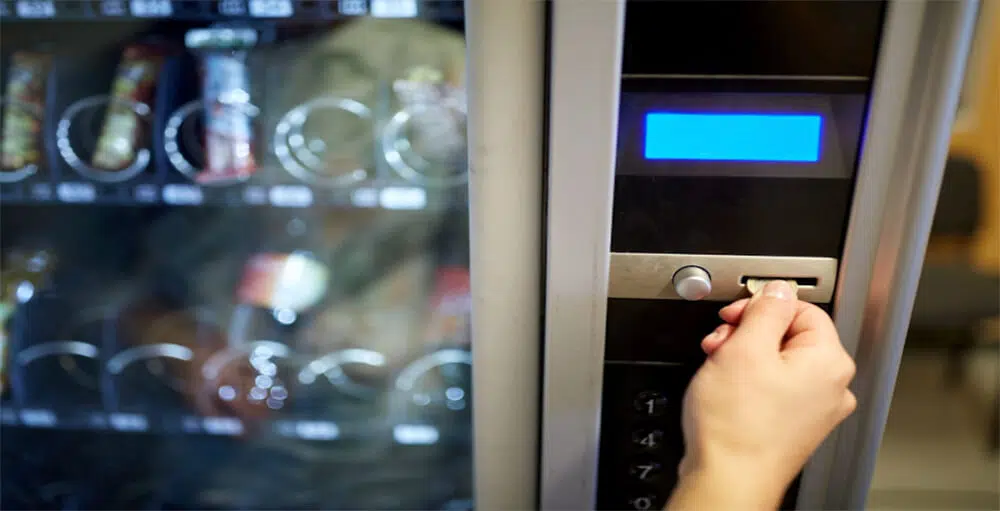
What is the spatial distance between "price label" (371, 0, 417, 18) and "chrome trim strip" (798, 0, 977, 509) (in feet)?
1.29

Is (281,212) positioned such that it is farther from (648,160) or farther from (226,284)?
(648,160)

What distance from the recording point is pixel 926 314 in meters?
→ 2.16

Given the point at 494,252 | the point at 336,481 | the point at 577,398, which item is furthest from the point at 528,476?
the point at 336,481

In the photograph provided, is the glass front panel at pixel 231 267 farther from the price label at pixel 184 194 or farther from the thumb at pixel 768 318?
the thumb at pixel 768 318

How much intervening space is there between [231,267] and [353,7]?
39cm

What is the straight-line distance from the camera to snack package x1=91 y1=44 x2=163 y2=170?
2.74ft

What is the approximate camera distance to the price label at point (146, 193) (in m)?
0.75

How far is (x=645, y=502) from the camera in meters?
0.62

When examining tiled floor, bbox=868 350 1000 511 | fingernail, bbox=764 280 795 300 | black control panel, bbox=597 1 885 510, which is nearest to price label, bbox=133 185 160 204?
black control panel, bbox=597 1 885 510

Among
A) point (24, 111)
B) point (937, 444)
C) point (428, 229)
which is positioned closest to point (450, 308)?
point (428, 229)

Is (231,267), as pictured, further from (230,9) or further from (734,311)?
(734,311)

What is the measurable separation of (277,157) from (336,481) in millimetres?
408

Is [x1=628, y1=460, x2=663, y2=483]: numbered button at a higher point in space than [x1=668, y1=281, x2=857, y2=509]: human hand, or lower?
lower

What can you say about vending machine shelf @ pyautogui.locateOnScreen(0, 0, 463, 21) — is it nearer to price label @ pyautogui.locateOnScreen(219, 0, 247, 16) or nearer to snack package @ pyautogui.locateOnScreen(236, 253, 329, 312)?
price label @ pyautogui.locateOnScreen(219, 0, 247, 16)
